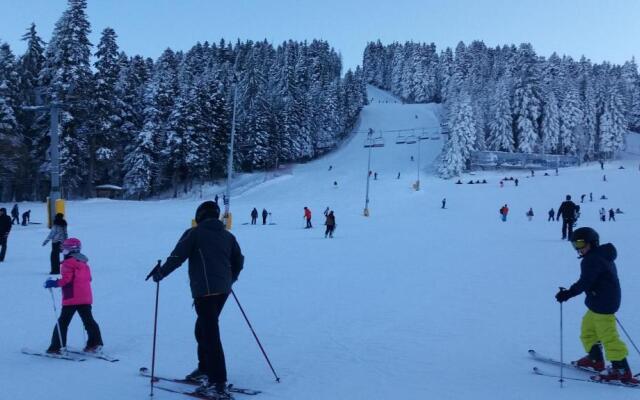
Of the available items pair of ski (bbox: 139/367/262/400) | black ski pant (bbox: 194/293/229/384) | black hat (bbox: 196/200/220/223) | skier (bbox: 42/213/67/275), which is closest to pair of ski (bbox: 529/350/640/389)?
pair of ski (bbox: 139/367/262/400)

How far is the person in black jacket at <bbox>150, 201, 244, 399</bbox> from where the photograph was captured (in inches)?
189

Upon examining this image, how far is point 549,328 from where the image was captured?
7902 millimetres

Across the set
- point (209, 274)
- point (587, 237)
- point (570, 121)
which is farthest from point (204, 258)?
point (570, 121)

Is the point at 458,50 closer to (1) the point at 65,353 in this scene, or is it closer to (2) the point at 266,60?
(2) the point at 266,60

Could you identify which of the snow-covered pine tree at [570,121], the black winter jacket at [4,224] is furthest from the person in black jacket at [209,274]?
the snow-covered pine tree at [570,121]

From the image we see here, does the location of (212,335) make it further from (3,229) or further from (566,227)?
(566,227)

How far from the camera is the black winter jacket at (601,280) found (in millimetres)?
5430

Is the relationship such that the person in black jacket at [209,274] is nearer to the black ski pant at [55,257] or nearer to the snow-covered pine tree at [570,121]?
the black ski pant at [55,257]

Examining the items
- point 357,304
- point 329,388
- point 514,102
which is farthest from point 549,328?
point 514,102

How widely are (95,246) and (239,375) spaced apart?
15110 mm

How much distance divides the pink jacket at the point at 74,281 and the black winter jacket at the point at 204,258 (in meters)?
2.00

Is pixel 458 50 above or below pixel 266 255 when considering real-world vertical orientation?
above

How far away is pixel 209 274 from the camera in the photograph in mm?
4805

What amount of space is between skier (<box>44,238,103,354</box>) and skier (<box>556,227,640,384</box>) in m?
5.19
